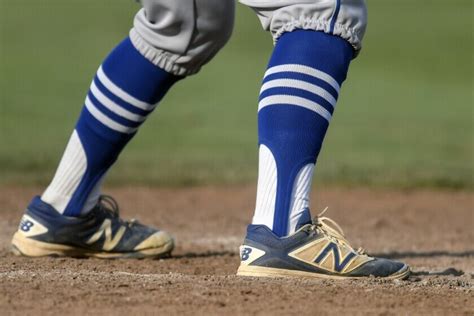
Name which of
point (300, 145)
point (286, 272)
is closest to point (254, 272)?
point (286, 272)

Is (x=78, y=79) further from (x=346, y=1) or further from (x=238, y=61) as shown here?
(x=346, y=1)

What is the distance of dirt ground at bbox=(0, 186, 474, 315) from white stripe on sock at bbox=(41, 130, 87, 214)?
26cm

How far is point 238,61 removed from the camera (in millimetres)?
11234

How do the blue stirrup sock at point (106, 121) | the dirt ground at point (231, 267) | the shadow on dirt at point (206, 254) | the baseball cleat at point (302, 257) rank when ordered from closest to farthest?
1. the dirt ground at point (231, 267)
2. the baseball cleat at point (302, 257)
3. the blue stirrup sock at point (106, 121)
4. the shadow on dirt at point (206, 254)

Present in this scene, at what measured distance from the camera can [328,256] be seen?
313 centimetres

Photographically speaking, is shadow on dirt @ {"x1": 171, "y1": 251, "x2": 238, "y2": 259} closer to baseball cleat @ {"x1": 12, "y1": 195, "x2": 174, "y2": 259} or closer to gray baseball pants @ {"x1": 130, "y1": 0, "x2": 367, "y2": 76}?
baseball cleat @ {"x1": 12, "y1": 195, "x2": 174, "y2": 259}

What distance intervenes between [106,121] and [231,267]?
0.72 m

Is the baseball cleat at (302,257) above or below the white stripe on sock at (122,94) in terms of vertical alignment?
below

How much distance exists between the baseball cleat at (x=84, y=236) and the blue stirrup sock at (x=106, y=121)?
0.05 m

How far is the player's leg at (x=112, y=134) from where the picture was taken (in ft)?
12.2

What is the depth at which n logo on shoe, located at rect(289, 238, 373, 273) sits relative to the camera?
123 inches

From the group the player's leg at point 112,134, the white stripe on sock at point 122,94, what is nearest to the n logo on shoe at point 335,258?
the player's leg at point 112,134

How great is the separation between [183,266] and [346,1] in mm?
1273

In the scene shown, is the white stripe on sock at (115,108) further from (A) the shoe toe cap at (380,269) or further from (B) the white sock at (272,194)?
(A) the shoe toe cap at (380,269)
